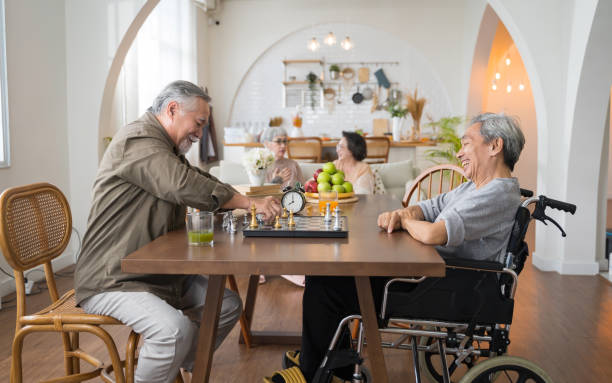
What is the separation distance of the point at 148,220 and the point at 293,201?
63 centimetres

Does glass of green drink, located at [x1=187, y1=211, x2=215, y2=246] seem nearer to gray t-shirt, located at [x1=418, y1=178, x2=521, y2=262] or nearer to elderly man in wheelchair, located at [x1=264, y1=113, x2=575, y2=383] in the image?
elderly man in wheelchair, located at [x1=264, y1=113, x2=575, y2=383]

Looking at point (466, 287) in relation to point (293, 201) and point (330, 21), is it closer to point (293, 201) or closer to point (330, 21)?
point (293, 201)

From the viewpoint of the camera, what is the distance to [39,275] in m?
4.13

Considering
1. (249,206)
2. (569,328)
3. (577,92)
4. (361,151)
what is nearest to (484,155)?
(249,206)

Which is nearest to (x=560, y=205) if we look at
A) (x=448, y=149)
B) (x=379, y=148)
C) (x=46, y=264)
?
(x=46, y=264)

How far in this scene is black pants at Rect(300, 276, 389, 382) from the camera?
1981 mm

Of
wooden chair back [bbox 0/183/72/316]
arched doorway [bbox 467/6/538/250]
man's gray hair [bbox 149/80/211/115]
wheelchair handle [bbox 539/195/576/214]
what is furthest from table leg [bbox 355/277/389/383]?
arched doorway [bbox 467/6/538/250]

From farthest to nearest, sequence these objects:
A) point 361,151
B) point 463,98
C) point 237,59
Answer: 1. point 237,59
2. point 463,98
3. point 361,151

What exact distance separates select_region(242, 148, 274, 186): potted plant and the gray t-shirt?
1.18 metres

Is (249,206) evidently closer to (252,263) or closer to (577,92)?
(252,263)

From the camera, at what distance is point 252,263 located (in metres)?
1.46

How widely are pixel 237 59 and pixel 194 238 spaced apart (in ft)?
24.3

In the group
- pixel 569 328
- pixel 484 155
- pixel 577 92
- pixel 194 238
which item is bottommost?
pixel 569 328

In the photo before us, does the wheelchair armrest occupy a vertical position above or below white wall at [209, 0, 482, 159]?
below
